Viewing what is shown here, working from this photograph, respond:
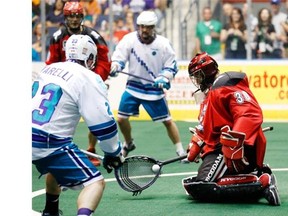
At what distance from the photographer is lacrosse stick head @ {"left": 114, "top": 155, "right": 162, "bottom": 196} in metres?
6.93

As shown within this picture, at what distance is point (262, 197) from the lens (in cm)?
688

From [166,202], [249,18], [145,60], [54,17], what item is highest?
[249,18]

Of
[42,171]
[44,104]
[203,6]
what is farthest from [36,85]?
[203,6]

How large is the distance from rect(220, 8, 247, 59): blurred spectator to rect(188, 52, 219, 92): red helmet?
732cm

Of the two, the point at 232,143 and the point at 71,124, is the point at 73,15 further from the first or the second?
the point at 71,124

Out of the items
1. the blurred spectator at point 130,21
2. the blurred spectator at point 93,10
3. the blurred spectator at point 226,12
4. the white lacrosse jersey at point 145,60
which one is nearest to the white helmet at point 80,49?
the white lacrosse jersey at point 145,60

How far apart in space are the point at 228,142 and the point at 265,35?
26.6 feet

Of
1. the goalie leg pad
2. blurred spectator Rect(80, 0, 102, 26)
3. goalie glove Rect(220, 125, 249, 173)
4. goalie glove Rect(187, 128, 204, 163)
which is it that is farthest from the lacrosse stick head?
blurred spectator Rect(80, 0, 102, 26)

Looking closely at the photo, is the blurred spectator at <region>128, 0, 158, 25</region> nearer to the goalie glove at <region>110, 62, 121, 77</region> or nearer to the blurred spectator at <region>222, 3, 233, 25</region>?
the blurred spectator at <region>222, 3, 233, 25</region>

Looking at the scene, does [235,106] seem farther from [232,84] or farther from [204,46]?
[204,46]

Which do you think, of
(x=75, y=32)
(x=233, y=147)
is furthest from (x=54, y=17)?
(x=233, y=147)

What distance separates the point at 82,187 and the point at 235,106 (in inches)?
65.8

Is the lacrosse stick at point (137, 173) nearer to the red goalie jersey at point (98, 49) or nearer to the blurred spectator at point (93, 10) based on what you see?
the red goalie jersey at point (98, 49)

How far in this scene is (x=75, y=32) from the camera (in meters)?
8.91
